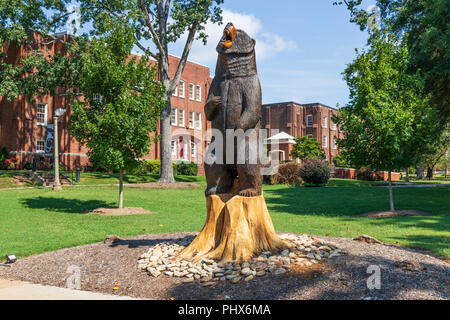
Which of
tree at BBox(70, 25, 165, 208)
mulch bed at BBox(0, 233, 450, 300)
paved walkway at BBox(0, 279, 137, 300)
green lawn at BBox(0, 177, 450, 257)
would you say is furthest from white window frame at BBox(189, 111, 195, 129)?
paved walkway at BBox(0, 279, 137, 300)

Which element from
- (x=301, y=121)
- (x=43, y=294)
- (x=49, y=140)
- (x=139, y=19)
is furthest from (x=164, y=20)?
(x=301, y=121)

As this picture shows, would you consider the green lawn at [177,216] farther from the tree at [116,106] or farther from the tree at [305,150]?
the tree at [305,150]

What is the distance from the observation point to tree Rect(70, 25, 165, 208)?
13461mm

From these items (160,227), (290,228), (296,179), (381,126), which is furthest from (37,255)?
(296,179)

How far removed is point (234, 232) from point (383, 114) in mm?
9523

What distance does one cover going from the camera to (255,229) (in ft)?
20.6

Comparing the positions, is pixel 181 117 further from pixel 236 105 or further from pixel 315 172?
pixel 236 105

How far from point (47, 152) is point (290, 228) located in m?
24.1

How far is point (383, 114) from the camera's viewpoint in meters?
13.6

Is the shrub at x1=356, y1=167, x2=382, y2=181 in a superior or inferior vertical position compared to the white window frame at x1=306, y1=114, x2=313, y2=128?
inferior

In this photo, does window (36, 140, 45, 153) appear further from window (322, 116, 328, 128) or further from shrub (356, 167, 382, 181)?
window (322, 116, 328, 128)

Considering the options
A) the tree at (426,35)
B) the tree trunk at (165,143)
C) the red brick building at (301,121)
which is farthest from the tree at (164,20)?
the red brick building at (301,121)

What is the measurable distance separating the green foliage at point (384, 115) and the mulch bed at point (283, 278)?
26.1 ft
